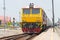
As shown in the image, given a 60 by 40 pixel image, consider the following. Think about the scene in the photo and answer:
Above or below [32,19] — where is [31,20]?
below

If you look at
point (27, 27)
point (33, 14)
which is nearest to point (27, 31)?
point (27, 27)

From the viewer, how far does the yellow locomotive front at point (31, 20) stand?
111ft

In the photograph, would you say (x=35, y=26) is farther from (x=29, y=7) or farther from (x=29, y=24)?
(x=29, y=7)

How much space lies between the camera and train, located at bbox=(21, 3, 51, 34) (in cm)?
3394

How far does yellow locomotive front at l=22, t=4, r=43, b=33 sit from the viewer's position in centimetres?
3394

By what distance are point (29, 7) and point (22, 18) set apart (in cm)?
207

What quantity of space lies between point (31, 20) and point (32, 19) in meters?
0.23

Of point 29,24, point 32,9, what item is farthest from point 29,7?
point 29,24

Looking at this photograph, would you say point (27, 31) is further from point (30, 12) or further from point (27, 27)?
point (30, 12)

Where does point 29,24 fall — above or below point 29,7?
below

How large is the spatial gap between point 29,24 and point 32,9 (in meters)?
2.41

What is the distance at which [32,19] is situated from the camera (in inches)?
1347

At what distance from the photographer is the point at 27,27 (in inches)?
1336

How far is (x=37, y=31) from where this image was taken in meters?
34.2
